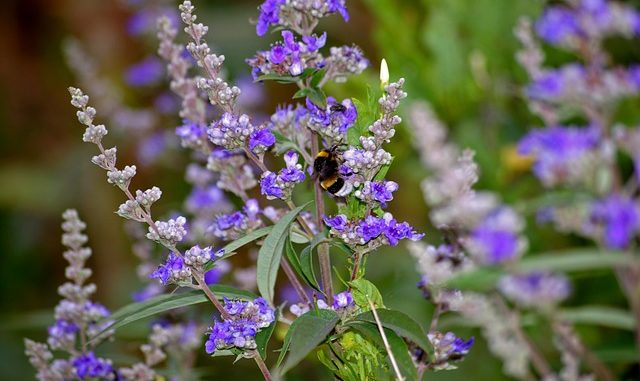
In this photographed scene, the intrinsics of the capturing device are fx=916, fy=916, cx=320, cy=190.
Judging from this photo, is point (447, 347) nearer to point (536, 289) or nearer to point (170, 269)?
point (536, 289)

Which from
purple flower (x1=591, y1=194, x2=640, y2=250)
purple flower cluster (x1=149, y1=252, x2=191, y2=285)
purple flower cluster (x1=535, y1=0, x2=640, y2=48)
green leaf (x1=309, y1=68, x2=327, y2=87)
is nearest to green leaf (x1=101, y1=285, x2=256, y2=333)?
purple flower cluster (x1=149, y1=252, x2=191, y2=285)

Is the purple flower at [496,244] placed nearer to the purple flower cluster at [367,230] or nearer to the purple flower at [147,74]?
the purple flower cluster at [367,230]

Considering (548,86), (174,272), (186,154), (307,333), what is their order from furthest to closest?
(186,154) → (548,86) → (174,272) → (307,333)

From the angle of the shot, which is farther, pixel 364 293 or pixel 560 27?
pixel 560 27

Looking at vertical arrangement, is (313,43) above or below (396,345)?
above

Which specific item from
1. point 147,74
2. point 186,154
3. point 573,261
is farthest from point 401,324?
point 186,154

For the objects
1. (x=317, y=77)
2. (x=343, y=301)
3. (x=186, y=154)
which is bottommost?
(x=343, y=301)

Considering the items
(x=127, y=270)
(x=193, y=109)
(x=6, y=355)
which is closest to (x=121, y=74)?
Answer: (x=127, y=270)

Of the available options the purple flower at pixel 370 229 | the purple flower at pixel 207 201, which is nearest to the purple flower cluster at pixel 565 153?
the purple flower at pixel 370 229

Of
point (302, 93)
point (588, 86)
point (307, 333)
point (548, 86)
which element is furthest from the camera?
point (548, 86)
